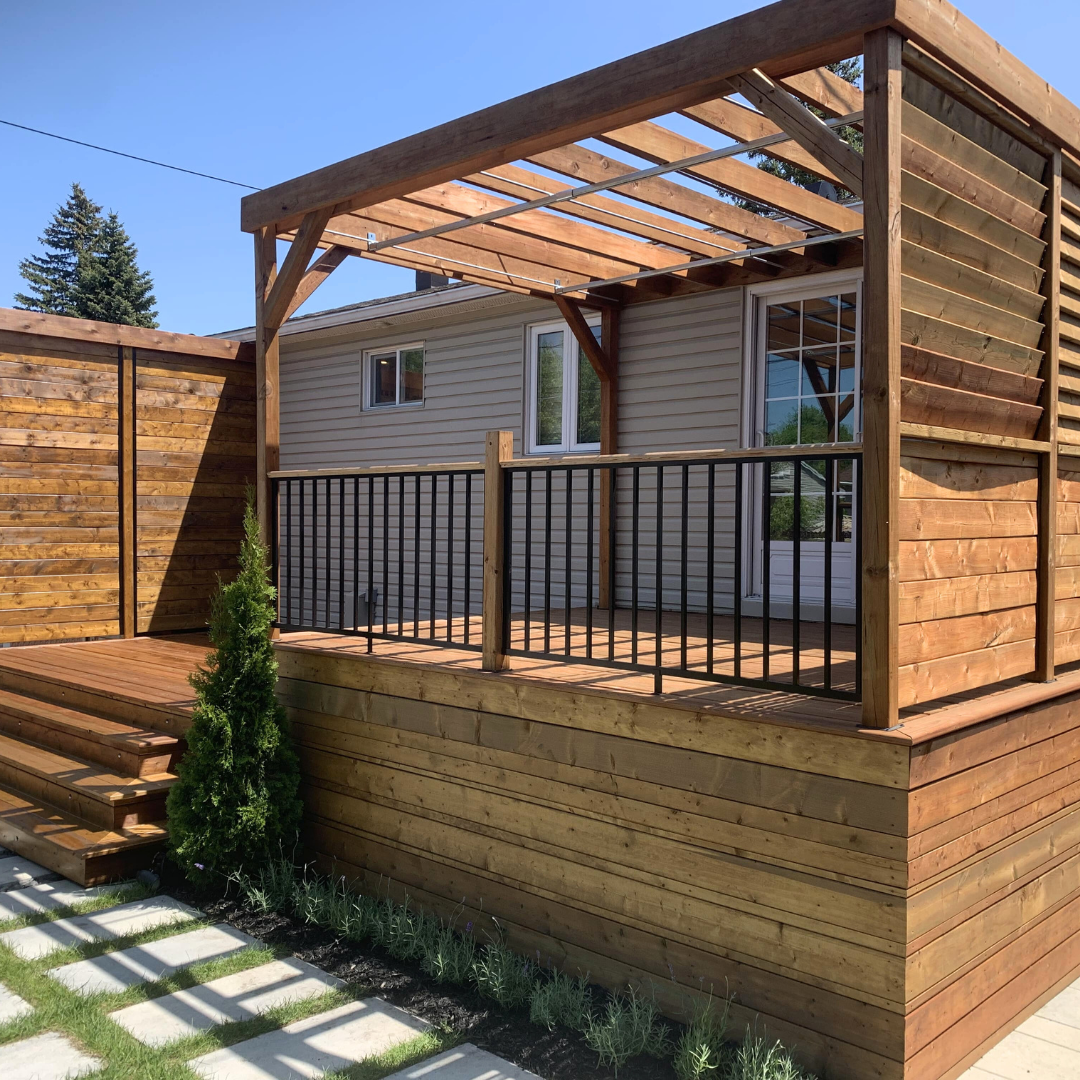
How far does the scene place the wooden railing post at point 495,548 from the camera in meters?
4.00

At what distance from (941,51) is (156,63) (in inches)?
692

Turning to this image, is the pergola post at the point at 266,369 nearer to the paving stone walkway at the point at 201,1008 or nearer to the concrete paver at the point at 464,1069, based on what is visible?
the paving stone walkway at the point at 201,1008

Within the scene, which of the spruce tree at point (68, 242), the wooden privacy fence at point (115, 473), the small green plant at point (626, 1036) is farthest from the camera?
the spruce tree at point (68, 242)

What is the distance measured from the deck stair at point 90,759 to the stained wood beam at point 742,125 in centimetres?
366

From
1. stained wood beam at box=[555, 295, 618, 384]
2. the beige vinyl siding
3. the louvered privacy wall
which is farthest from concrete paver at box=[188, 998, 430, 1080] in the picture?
stained wood beam at box=[555, 295, 618, 384]

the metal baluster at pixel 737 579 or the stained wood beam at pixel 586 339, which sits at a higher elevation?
the stained wood beam at pixel 586 339

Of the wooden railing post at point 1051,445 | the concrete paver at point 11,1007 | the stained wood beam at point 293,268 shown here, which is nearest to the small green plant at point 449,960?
the concrete paver at point 11,1007

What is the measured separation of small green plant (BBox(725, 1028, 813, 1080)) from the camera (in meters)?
2.83

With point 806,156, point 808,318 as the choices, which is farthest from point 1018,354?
point 808,318

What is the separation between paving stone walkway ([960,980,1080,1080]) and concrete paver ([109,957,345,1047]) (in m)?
2.21

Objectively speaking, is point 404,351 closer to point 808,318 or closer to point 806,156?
point 808,318

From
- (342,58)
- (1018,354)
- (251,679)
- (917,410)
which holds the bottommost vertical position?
(251,679)

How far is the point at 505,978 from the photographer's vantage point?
3.53m

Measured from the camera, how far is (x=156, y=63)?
17094 mm
